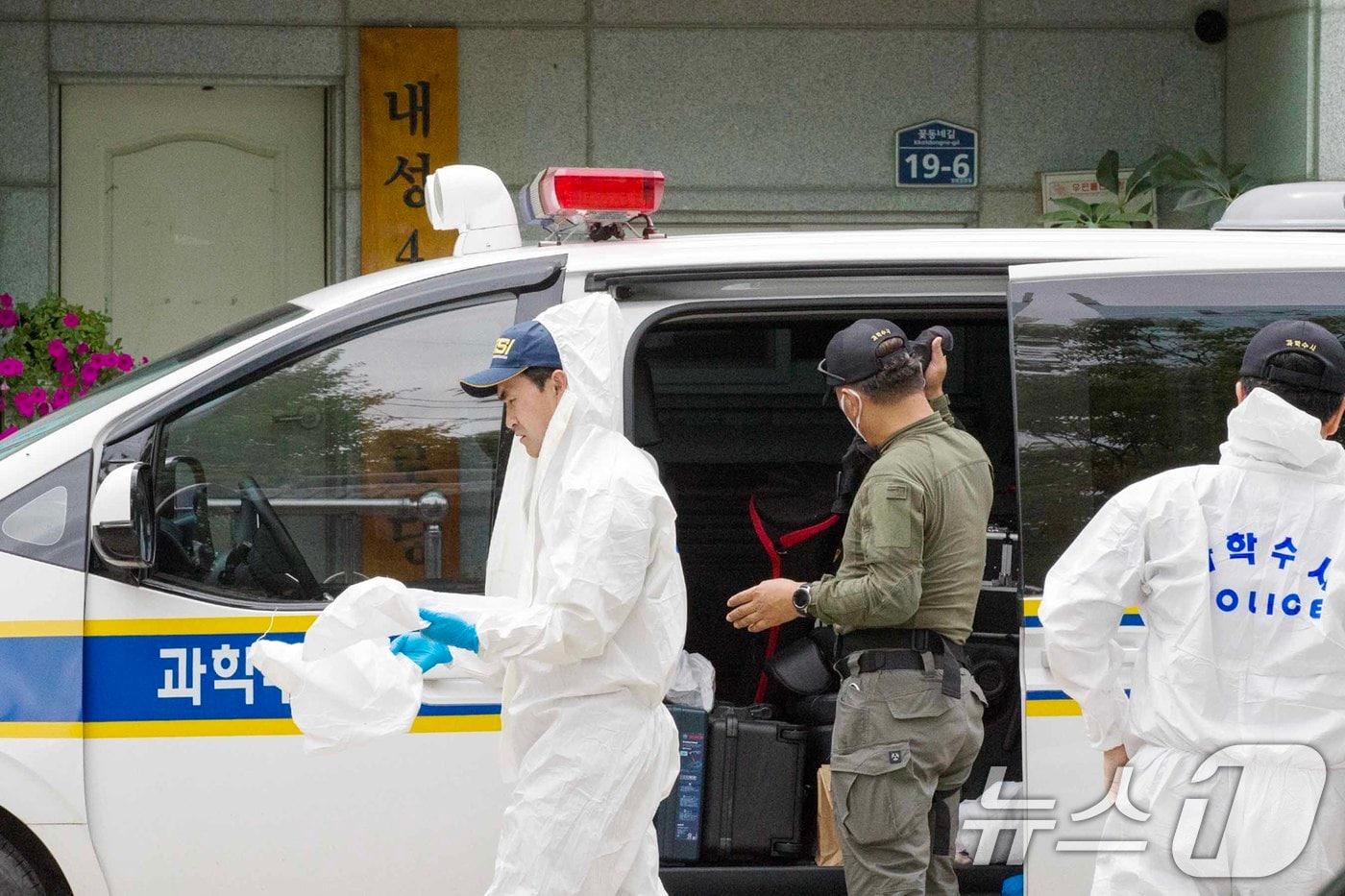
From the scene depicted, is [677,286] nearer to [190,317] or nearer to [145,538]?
[145,538]

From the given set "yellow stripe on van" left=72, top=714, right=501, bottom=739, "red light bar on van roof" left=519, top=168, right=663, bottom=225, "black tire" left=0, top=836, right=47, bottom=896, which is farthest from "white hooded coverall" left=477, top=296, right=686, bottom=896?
"black tire" left=0, top=836, right=47, bottom=896

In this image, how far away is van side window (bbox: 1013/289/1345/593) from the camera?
3.47 m

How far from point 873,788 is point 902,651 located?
0.29 meters

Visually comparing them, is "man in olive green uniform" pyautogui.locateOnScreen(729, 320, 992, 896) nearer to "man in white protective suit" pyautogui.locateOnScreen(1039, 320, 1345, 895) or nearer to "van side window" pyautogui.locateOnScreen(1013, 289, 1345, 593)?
"van side window" pyautogui.locateOnScreen(1013, 289, 1345, 593)

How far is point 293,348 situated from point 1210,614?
194 cm

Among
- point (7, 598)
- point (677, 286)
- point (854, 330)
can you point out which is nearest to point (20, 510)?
point (7, 598)

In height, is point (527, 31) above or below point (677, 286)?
above

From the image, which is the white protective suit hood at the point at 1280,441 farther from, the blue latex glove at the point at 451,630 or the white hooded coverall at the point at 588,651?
the blue latex glove at the point at 451,630

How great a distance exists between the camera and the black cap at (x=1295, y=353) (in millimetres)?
2787

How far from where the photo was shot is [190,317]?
321 inches

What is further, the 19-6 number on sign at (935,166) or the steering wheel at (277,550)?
the 19-6 number on sign at (935,166)

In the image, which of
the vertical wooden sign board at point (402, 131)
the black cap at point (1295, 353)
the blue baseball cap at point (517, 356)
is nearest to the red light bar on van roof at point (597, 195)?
the blue baseball cap at point (517, 356)

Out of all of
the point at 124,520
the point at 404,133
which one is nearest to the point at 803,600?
the point at 124,520

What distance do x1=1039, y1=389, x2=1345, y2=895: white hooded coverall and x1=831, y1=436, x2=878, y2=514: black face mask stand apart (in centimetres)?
168
